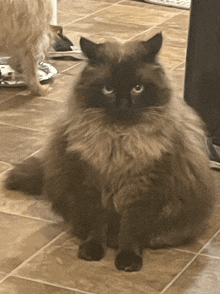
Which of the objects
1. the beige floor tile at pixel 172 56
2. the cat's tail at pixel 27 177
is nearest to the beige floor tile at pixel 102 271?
the cat's tail at pixel 27 177

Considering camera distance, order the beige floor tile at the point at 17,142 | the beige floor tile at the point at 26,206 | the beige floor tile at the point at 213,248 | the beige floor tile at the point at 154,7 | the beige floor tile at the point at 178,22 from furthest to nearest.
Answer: the beige floor tile at the point at 154,7, the beige floor tile at the point at 178,22, the beige floor tile at the point at 17,142, the beige floor tile at the point at 26,206, the beige floor tile at the point at 213,248

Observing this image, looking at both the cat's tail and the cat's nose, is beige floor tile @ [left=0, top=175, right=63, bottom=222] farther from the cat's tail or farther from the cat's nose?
the cat's nose

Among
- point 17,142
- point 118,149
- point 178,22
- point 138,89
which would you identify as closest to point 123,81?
point 138,89

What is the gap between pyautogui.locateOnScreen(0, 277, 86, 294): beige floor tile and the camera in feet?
6.61

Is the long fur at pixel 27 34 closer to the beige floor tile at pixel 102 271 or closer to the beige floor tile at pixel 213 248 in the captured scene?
the beige floor tile at pixel 102 271

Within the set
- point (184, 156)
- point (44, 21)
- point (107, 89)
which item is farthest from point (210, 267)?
point (44, 21)

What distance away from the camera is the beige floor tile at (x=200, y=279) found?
6.73ft

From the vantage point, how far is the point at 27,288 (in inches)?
80.1

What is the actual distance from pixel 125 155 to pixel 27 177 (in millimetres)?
578

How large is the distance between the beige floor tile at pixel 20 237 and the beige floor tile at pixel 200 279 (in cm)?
49

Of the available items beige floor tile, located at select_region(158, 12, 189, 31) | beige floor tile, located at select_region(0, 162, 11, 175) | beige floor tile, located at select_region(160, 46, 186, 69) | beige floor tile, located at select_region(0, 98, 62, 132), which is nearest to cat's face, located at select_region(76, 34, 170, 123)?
beige floor tile, located at select_region(0, 162, 11, 175)

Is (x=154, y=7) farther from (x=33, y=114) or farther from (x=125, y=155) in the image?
(x=125, y=155)

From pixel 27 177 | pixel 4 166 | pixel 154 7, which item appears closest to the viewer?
pixel 27 177

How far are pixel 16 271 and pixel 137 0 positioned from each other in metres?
4.16
